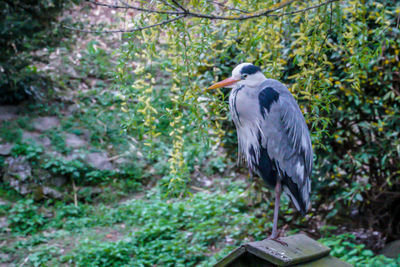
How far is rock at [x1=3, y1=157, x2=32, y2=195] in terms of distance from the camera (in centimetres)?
535

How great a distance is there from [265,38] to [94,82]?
18.7ft

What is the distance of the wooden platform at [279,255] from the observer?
1.74m

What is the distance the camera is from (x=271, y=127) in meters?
2.10

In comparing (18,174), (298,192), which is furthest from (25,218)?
(298,192)

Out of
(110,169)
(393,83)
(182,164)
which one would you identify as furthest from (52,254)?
(393,83)

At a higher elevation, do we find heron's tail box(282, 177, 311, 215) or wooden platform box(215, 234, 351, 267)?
heron's tail box(282, 177, 311, 215)

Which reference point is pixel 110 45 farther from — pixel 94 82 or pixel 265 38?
pixel 265 38

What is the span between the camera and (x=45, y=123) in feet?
21.1

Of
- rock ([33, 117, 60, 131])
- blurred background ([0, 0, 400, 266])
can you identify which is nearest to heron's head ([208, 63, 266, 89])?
blurred background ([0, 0, 400, 266])

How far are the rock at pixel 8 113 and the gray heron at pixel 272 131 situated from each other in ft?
16.3

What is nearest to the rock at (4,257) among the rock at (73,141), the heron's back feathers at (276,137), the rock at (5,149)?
the rock at (5,149)

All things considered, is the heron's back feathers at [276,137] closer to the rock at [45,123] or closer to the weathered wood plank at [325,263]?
the weathered wood plank at [325,263]

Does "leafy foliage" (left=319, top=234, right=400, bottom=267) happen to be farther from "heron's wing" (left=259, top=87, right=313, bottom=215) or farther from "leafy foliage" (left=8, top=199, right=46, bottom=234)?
"leafy foliage" (left=8, top=199, right=46, bottom=234)

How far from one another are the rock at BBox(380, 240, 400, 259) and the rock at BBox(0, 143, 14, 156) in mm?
4711
